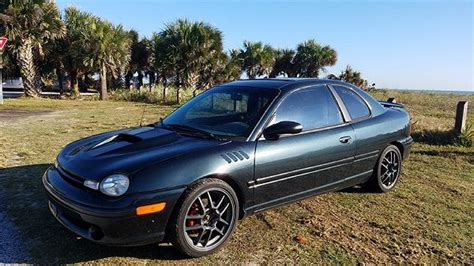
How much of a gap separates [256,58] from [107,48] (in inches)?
744

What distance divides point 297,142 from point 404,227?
1.45 m

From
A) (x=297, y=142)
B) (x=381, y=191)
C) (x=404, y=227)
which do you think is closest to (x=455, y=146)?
(x=381, y=191)

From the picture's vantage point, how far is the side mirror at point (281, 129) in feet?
12.4

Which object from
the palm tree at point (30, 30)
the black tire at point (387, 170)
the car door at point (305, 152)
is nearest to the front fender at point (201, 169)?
the car door at point (305, 152)

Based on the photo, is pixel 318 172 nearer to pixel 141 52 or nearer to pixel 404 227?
pixel 404 227

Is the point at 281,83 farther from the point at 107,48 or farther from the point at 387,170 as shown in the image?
the point at 107,48

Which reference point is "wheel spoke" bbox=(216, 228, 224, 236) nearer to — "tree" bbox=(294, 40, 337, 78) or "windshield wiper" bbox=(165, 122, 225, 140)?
"windshield wiper" bbox=(165, 122, 225, 140)

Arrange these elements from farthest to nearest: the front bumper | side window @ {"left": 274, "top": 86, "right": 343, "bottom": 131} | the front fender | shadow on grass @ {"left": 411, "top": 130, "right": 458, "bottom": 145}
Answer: shadow on grass @ {"left": 411, "top": 130, "right": 458, "bottom": 145}
side window @ {"left": 274, "top": 86, "right": 343, "bottom": 131}
the front fender
the front bumper

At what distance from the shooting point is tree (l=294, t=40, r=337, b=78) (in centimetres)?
4553

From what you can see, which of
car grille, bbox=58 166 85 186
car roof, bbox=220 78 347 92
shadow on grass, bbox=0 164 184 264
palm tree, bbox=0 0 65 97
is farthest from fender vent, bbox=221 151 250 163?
palm tree, bbox=0 0 65 97

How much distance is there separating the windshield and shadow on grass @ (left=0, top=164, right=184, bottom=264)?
122 cm

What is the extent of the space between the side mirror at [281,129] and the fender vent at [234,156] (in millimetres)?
340

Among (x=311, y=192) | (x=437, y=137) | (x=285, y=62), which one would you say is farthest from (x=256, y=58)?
(x=311, y=192)

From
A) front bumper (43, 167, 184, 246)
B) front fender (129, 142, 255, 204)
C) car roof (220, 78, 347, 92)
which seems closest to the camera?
front bumper (43, 167, 184, 246)
